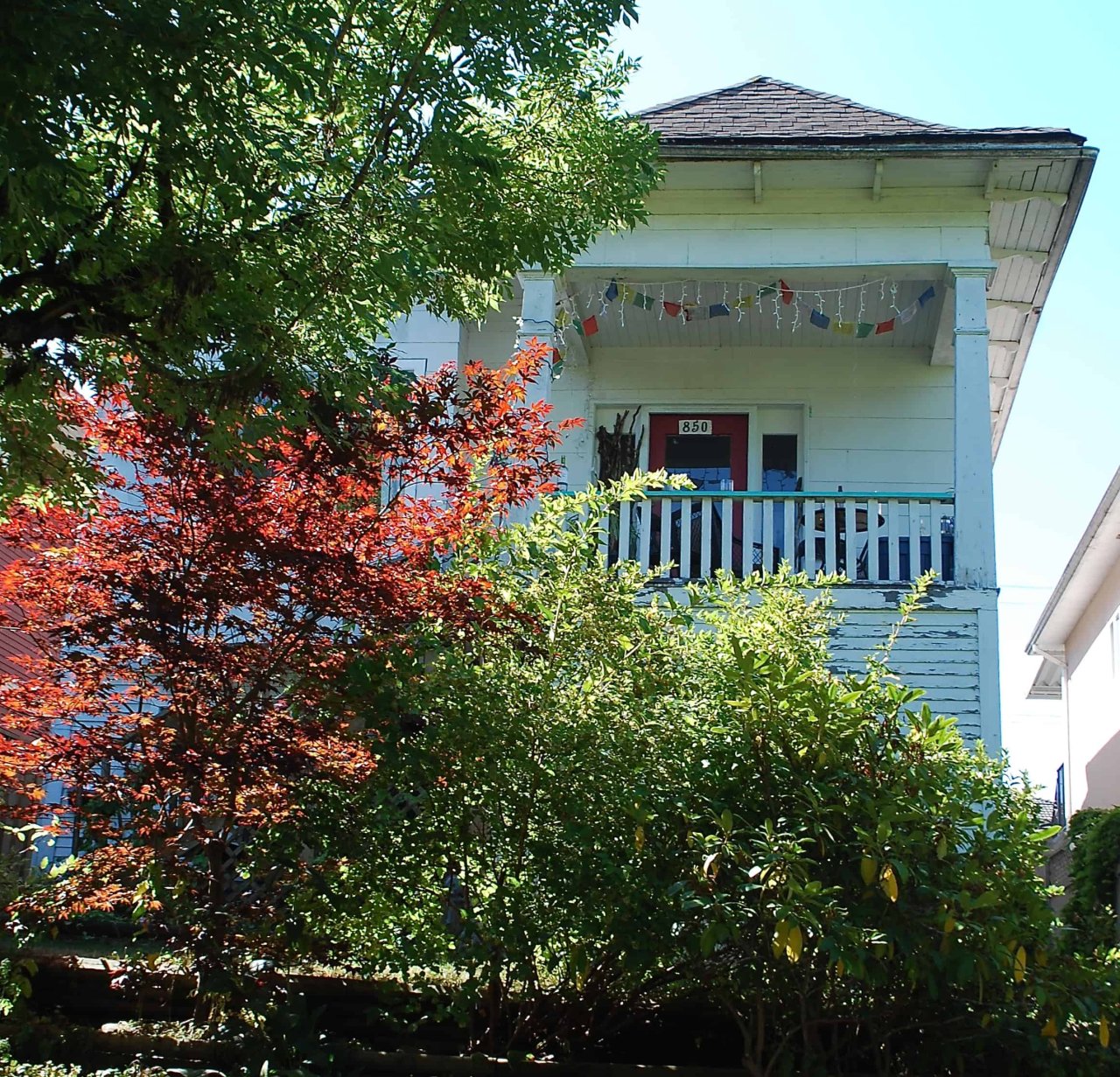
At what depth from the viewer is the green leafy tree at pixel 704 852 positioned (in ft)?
15.3

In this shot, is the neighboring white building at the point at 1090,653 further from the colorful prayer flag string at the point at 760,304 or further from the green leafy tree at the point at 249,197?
the green leafy tree at the point at 249,197

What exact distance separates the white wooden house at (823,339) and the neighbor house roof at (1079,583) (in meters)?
1.74

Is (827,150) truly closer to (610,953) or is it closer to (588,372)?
(588,372)

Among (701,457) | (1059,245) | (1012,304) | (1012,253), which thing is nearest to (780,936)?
(1012,253)

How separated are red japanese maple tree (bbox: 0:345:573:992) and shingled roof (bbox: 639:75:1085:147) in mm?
5091

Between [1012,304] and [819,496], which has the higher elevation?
[1012,304]

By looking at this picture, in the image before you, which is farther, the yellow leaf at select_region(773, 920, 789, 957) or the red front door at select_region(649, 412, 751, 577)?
the red front door at select_region(649, 412, 751, 577)

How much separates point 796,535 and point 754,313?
7.86ft

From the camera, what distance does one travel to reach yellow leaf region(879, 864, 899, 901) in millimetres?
4367

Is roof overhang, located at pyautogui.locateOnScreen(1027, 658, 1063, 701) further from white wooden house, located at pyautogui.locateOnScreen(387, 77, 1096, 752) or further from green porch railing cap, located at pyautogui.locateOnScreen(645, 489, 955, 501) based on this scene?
green porch railing cap, located at pyautogui.locateOnScreen(645, 489, 955, 501)

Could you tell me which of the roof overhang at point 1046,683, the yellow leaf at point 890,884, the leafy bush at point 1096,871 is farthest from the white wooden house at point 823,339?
the roof overhang at point 1046,683

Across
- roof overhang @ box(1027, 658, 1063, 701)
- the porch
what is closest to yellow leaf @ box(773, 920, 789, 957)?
the porch

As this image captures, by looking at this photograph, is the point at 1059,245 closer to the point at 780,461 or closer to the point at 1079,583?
the point at 780,461

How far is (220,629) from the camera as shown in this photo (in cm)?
589
